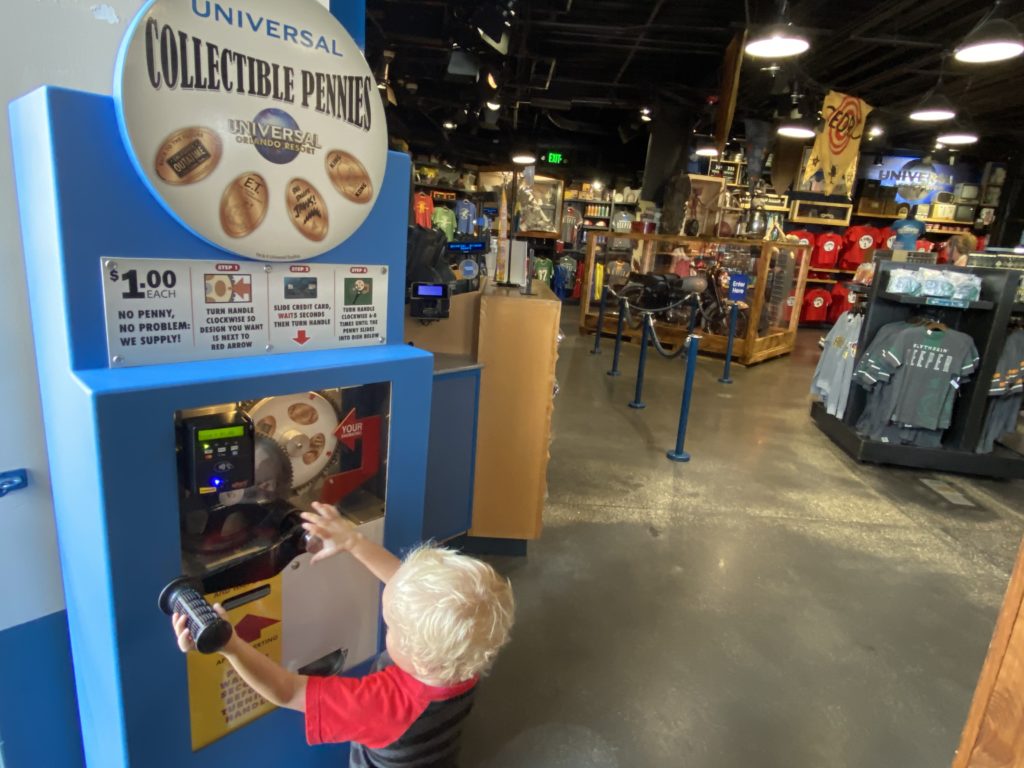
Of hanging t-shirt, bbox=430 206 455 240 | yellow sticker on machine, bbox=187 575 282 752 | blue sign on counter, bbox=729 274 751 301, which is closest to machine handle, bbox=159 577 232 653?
yellow sticker on machine, bbox=187 575 282 752

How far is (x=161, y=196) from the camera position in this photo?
2.67ft

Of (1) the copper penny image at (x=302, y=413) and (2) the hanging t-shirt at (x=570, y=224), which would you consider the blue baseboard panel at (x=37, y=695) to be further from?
(2) the hanging t-shirt at (x=570, y=224)

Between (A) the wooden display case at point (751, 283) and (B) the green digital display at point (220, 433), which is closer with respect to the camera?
(B) the green digital display at point (220, 433)

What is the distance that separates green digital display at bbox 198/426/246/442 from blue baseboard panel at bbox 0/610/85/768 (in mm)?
520

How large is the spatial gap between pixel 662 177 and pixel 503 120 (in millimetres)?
4096

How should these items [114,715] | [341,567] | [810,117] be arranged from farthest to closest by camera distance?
[810,117]
[341,567]
[114,715]

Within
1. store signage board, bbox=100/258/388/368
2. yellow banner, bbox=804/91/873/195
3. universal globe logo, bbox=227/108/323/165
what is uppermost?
yellow banner, bbox=804/91/873/195

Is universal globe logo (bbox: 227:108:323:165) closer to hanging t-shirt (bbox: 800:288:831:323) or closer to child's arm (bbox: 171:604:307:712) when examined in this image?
child's arm (bbox: 171:604:307:712)

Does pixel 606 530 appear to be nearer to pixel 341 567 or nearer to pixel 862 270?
pixel 341 567

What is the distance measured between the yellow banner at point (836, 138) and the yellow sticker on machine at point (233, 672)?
24.8ft

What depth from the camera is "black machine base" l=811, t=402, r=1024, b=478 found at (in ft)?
13.4

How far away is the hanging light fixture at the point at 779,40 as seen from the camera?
4.36 metres

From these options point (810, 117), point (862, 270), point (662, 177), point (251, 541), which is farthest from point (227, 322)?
point (662, 177)

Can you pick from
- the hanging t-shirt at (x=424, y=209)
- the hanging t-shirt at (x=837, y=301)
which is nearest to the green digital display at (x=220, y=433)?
the hanging t-shirt at (x=424, y=209)
